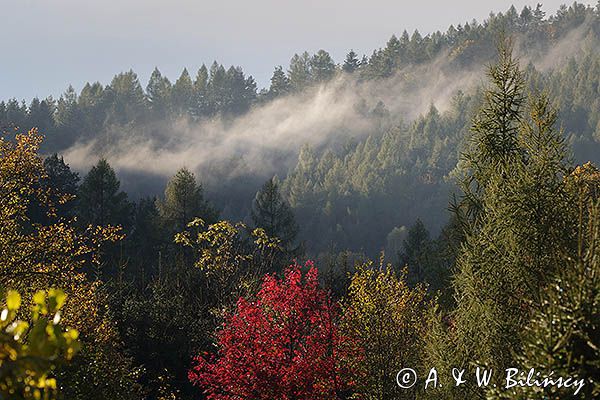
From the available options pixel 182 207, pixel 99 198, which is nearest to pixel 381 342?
pixel 182 207

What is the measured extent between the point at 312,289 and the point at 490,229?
26.9 feet

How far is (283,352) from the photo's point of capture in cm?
1809

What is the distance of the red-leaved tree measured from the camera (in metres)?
17.5

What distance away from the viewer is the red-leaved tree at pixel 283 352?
17.5m

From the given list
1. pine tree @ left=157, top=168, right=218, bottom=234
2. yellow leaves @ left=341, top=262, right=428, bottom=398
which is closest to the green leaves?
yellow leaves @ left=341, top=262, right=428, bottom=398

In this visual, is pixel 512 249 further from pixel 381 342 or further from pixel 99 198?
pixel 99 198

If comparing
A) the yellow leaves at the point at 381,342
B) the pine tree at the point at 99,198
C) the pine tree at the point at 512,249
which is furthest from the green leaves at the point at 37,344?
the pine tree at the point at 99,198

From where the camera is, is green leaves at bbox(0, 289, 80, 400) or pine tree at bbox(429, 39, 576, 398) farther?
pine tree at bbox(429, 39, 576, 398)

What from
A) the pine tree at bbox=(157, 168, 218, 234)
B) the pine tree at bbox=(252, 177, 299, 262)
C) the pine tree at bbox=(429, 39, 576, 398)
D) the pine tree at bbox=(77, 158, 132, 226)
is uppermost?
the pine tree at bbox=(429, 39, 576, 398)

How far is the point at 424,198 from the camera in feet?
492

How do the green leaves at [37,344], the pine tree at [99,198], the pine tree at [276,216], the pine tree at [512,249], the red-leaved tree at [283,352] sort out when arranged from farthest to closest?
the pine tree at [276,216] < the pine tree at [99,198] < the red-leaved tree at [283,352] < the pine tree at [512,249] < the green leaves at [37,344]

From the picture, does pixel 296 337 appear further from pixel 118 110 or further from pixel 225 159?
pixel 118 110

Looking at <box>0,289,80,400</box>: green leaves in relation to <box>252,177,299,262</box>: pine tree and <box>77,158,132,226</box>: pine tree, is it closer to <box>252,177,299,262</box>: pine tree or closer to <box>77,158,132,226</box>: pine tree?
<box>77,158,132,226</box>: pine tree

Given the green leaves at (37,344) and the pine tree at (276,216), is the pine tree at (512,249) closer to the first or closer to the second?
the green leaves at (37,344)
